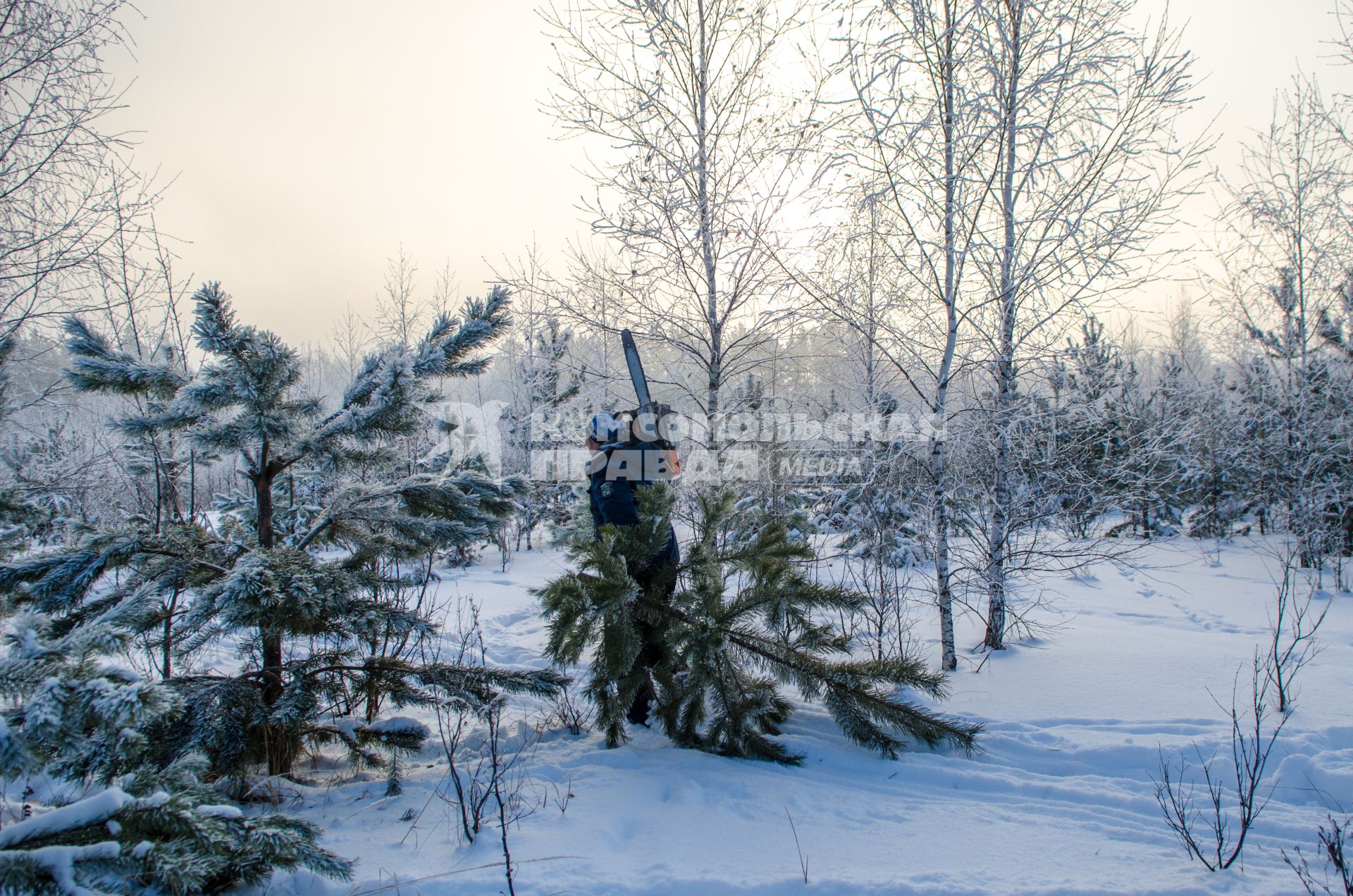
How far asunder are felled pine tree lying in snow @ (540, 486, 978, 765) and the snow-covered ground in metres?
0.17

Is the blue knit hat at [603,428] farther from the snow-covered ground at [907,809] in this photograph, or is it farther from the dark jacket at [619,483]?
the snow-covered ground at [907,809]

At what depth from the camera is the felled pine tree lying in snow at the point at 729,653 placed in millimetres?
3145

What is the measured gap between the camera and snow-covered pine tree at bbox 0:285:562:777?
245cm

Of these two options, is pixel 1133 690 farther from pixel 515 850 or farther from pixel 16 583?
pixel 16 583

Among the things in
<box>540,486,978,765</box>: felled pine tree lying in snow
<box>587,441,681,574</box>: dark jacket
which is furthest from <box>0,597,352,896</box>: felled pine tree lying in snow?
<box>587,441,681,574</box>: dark jacket

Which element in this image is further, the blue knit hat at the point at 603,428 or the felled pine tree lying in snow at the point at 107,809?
the blue knit hat at the point at 603,428

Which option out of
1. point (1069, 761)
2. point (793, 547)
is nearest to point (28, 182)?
point (793, 547)

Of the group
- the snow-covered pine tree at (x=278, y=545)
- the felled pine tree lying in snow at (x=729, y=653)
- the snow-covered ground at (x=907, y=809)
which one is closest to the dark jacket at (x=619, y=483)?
the felled pine tree lying in snow at (x=729, y=653)

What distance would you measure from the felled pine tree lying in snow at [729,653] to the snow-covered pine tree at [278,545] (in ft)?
1.22

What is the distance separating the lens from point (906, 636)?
5574mm

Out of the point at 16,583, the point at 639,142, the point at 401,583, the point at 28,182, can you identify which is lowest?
the point at 401,583

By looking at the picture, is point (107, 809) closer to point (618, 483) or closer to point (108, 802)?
point (108, 802)

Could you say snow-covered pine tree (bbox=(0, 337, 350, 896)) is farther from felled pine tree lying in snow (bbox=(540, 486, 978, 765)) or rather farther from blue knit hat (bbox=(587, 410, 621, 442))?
blue knit hat (bbox=(587, 410, 621, 442))

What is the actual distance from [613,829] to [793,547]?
5.11 ft
